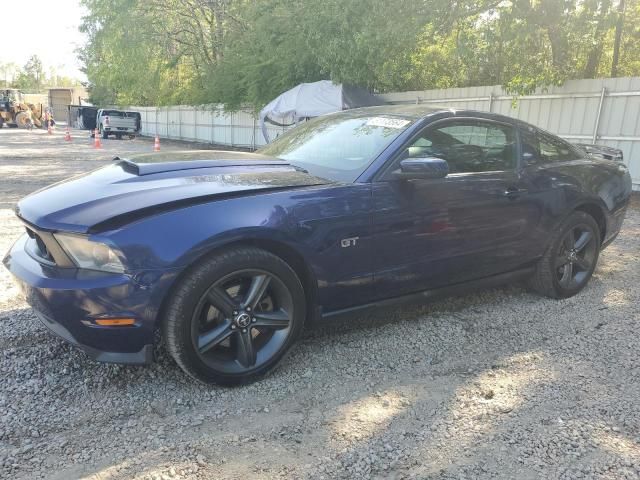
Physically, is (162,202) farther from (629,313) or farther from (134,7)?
(134,7)

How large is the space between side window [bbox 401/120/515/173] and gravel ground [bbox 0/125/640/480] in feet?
3.87

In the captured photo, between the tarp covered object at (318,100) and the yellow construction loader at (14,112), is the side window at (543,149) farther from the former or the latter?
the yellow construction loader at (14,112)

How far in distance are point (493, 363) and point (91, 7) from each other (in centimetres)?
3186

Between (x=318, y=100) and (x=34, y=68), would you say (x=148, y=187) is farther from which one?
(x=34, y=68)

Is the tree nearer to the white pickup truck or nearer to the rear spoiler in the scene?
the white pickup truck

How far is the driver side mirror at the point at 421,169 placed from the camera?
312 centimetres

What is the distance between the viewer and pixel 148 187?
2766mm

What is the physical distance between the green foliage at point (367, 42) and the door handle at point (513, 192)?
7.64 metres

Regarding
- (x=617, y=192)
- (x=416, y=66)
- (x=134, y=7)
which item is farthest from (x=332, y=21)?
(x=134, y=7)

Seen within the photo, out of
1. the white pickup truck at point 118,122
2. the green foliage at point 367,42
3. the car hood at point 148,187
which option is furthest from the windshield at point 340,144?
the white pickup truck at point 118,122

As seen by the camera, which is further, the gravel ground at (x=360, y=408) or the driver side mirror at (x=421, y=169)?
the driver side mirror at (x=421, y=169)

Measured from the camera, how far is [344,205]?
3.00 m

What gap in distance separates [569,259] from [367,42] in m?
9.81

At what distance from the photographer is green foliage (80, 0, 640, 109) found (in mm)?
10805
